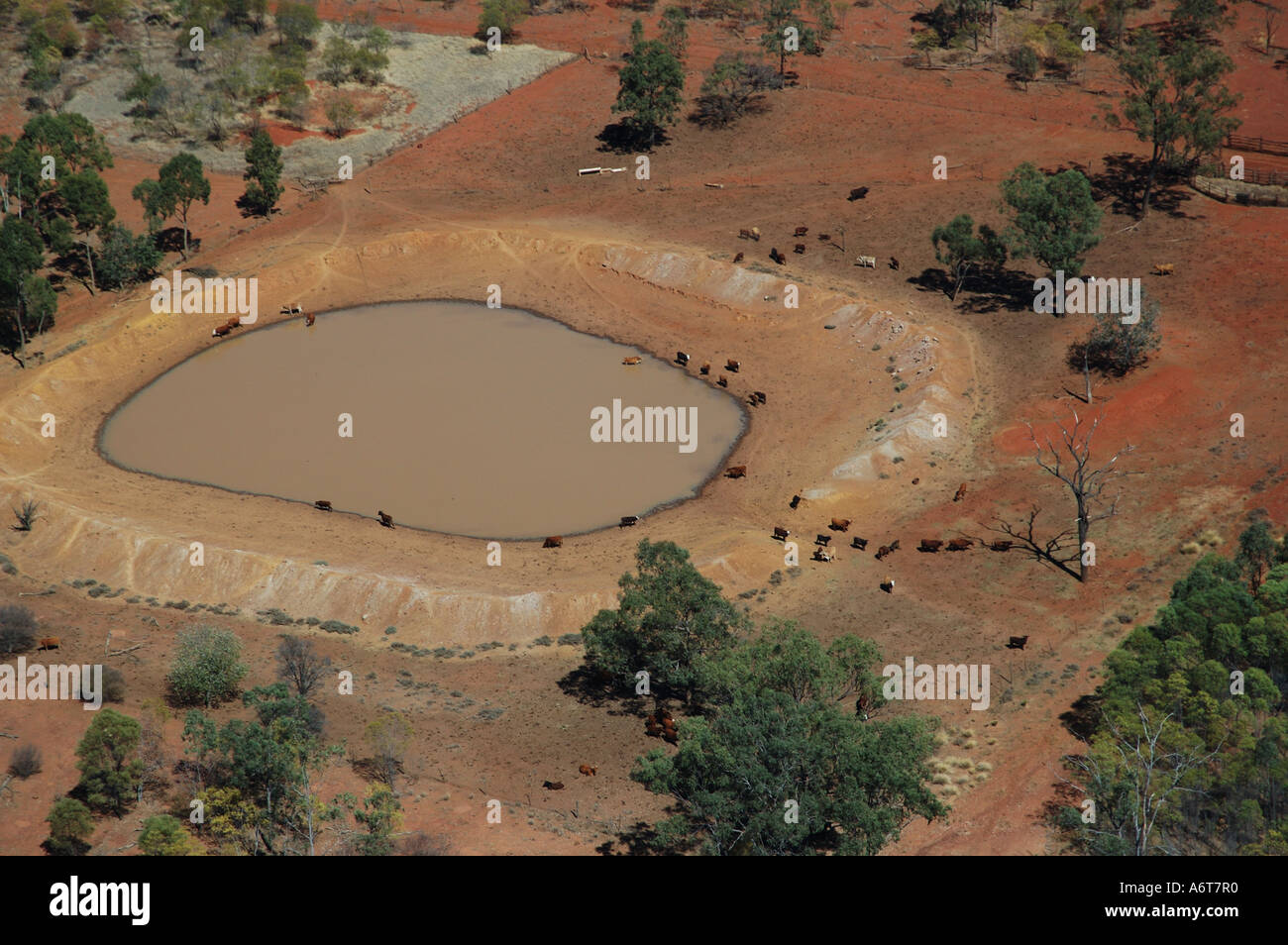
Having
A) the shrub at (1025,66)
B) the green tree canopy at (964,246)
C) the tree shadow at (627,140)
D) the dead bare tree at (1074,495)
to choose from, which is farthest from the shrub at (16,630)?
the shrub at (1025,66)

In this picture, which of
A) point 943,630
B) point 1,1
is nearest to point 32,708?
point 943,630

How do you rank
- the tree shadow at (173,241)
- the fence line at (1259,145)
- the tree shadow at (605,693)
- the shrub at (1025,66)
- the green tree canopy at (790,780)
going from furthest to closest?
the shrub at (1025,66)
the fence line at (1259,145)
the tree shadow at (173,241)
the tree shadow at (605,693)
the green tree canopy at (790,780)

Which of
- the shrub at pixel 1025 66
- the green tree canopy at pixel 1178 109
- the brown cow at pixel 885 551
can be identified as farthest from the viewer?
the shrub at pixel 1025 66

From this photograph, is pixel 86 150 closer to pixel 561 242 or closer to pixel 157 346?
pixel 157 346

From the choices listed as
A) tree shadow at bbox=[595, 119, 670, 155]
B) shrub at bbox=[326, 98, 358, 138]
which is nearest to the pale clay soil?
tree shadow at bbox=[595, 119, 670, 155]

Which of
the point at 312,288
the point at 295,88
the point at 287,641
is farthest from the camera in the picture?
the point at 295,88

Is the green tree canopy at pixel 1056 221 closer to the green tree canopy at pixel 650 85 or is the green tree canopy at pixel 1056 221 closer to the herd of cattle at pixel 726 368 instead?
the herd of cattle at pixel 726 368
